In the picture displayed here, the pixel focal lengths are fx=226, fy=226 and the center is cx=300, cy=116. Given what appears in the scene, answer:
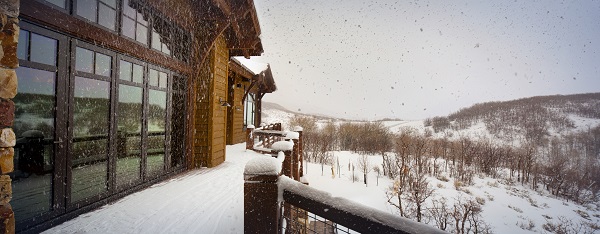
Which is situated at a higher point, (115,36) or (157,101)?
(115,36)

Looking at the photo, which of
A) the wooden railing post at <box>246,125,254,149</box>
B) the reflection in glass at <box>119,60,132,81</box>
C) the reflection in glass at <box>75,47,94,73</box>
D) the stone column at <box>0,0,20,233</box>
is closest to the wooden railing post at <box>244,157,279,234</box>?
the stone column at <box>0,0,20,233</box>

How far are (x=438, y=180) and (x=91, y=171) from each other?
16818mm

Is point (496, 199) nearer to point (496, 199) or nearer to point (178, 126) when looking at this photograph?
point (496, 199)

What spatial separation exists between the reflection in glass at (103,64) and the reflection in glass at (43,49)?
55cm

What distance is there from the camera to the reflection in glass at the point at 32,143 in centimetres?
278

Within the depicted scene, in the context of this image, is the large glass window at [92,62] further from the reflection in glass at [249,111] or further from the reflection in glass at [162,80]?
the reflection in glass at [249,111]

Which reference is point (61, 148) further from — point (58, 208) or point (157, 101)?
point (157, 101)

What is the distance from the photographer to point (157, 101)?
460cm

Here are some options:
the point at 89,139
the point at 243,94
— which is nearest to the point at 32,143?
the point at 89,139

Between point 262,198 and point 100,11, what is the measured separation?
3809 millimetres

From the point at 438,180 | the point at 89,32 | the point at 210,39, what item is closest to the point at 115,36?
the point at 89,32

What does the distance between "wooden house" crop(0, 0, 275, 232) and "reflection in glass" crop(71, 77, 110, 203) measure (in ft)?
0.10

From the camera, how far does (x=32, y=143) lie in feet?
15.7

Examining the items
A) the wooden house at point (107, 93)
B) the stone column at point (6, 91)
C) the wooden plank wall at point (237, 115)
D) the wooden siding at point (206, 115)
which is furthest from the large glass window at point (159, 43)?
the wooden plank wall at point (237, 115)
